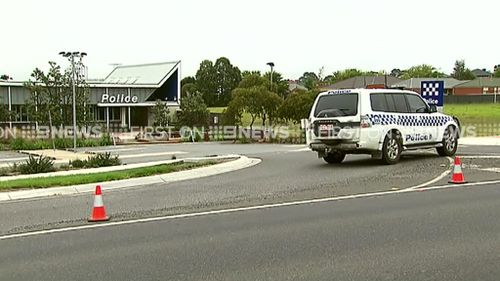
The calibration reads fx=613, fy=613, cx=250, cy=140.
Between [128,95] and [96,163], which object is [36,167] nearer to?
[96,163]

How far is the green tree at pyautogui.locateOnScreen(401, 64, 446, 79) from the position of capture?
131 metres

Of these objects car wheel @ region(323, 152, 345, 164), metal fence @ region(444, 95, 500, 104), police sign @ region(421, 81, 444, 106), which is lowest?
car wheel @ region(323, 152, 345, 164)

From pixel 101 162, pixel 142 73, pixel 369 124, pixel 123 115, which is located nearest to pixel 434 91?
pixel 369 124

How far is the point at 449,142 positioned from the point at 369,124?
4082 millimetres

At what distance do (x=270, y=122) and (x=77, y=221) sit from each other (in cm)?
3854

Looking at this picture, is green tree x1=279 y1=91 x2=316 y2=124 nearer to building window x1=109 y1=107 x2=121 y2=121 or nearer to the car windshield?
building window x1=109 y1=107 x2=121 y2=121

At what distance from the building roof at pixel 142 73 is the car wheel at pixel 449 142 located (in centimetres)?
4684

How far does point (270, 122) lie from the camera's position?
156 ft

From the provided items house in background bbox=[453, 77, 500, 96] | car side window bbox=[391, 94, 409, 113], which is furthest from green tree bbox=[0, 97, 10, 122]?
house in background bbox=[453, 77, 500, 96]

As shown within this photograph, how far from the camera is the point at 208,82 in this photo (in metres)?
113

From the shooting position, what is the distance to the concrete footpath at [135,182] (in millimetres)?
12712

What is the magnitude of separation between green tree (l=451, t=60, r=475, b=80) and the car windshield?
13304 centimetres

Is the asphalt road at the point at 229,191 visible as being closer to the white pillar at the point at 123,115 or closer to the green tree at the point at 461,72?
the white pillar at the point at 123,115

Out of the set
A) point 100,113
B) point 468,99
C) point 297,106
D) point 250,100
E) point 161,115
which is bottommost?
point 161,115
